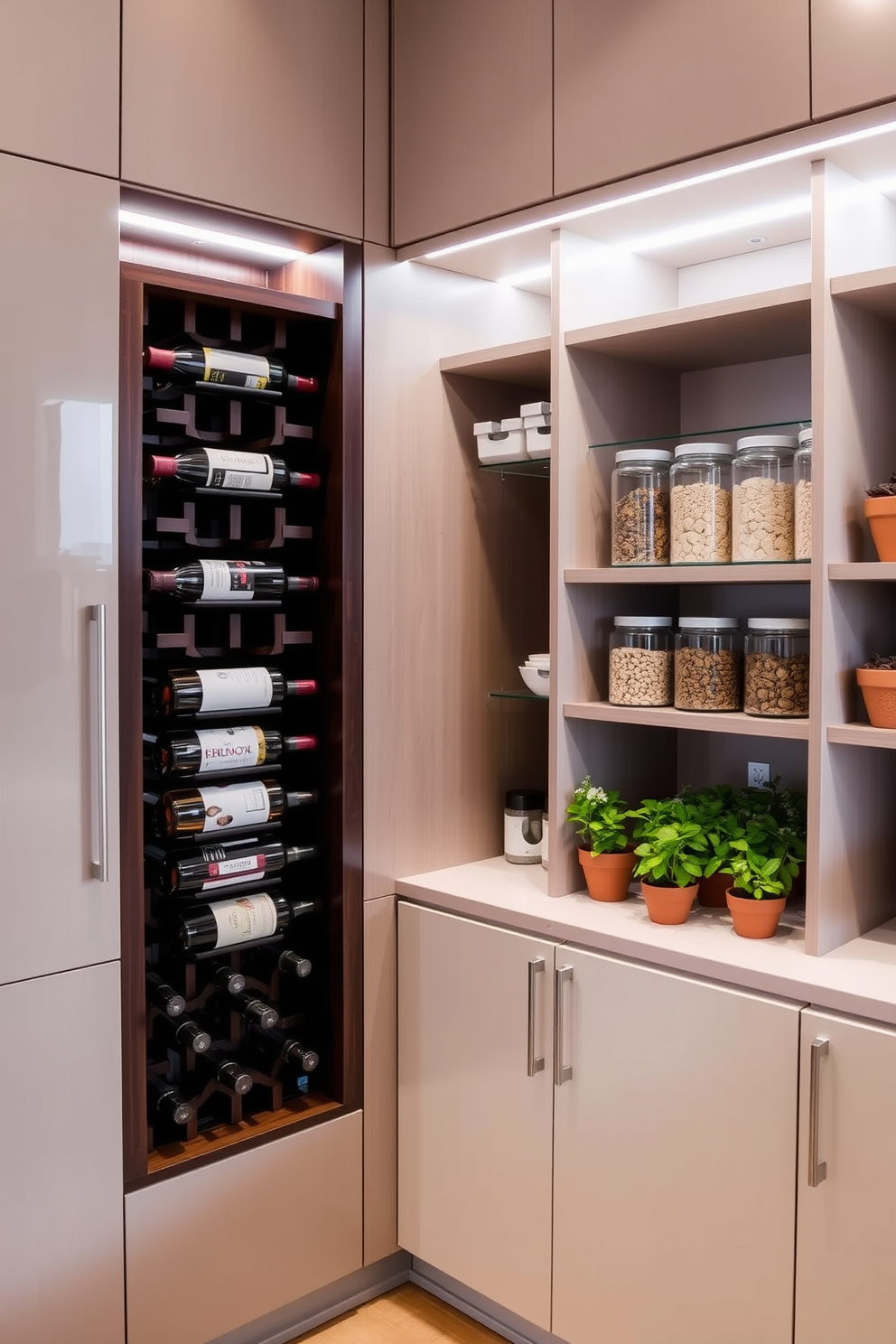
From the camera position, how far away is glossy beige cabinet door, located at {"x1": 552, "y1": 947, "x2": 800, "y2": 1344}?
176 centimetres

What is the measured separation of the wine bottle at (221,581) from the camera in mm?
2051

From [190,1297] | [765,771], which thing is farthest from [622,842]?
[190,1297]

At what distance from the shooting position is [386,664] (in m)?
2.36

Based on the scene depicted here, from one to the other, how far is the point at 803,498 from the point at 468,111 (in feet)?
3.40

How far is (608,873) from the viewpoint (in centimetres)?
219

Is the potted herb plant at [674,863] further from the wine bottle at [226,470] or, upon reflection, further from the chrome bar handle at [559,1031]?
the wine bottle at [226,470]

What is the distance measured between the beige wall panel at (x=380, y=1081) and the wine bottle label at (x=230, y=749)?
1.39ft

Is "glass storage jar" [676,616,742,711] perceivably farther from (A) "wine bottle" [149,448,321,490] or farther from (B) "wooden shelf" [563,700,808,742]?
(A) "wine bottle" [149,448,321,490]

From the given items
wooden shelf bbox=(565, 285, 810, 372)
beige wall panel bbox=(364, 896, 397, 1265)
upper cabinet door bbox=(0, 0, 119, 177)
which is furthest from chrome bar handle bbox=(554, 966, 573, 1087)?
→ upper cabinet door bbox=(0, 0, 119, 177)

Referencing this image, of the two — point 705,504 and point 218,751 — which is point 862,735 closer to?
A: point 705,504

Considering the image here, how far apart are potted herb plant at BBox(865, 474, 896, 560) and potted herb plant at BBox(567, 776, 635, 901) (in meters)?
0.69

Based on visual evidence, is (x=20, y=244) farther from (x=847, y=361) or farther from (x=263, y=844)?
(x=847, y=361)

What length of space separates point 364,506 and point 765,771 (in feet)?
3.33

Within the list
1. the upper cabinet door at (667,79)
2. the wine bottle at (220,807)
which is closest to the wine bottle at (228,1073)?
the wine bottle at (220,807)
